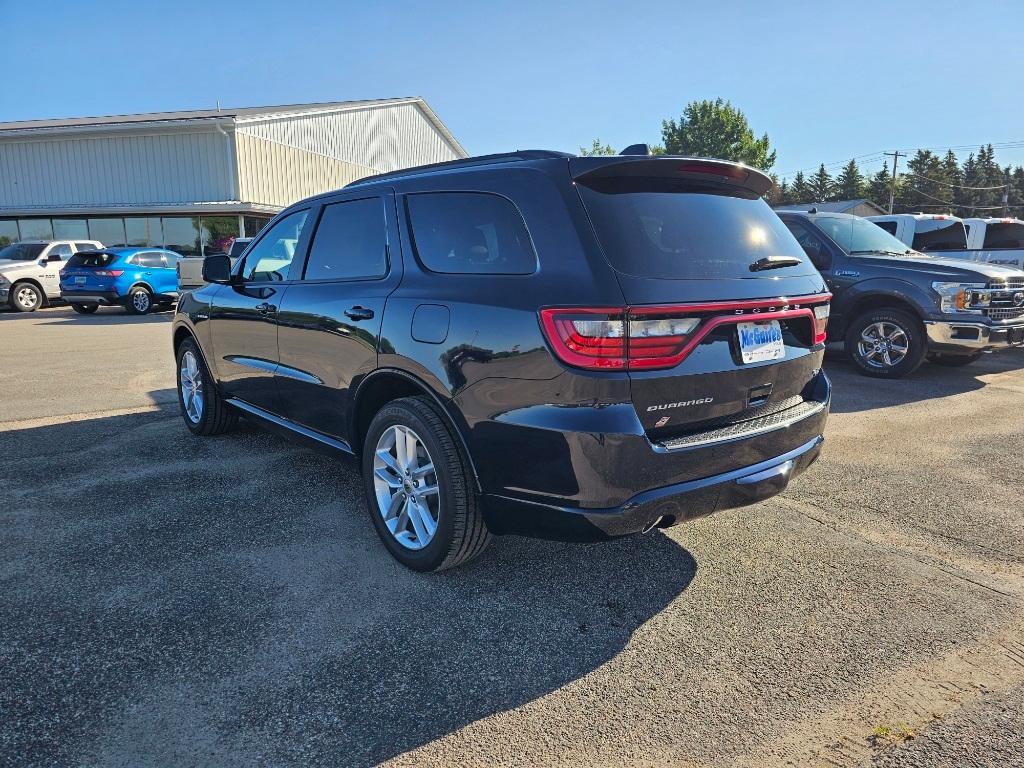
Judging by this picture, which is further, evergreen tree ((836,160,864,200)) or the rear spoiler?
evergreen tree ((836,160,864,200))

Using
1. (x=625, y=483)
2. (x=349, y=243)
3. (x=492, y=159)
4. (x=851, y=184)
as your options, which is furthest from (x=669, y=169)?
(x=851, y=184)

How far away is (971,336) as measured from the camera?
22.9 ft

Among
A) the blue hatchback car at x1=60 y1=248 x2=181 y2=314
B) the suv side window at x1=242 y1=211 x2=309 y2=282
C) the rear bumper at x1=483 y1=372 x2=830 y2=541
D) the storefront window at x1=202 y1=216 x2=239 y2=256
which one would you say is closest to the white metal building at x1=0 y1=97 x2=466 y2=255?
the storefront window at x1=202 y1=216 x2=239 y2=256

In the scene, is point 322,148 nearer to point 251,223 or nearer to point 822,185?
point 251,223

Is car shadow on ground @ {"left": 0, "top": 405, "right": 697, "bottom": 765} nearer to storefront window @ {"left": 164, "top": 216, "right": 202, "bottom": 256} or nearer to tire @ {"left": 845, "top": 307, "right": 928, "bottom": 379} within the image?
tire @ {"left": 845, "top": 307, "right": 928, "bottom": 379}

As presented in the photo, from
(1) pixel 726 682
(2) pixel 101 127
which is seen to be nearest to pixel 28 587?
(1) pixel 726 682

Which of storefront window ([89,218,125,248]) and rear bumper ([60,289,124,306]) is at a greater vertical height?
storefront window ([89,218,125,248])

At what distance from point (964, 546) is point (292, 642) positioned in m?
3.21

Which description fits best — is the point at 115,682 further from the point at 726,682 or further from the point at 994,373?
the point at 994,373

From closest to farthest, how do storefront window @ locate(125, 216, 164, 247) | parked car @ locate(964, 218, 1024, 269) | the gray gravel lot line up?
the gray gravel lot, parked car @ locate(964, 218, 1024, 269), storefront window @ locate(125, 216, 164, 247)

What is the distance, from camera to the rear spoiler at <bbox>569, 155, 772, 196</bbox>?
2.69 meters

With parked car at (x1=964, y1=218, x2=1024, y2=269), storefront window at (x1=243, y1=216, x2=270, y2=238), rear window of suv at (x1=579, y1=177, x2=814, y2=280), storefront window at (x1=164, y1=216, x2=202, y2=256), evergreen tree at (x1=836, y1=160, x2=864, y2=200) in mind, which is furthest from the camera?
evergreen tree at (x1=836, y1=160, x2=864, y2=200)

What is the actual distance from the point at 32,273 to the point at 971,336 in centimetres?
2043

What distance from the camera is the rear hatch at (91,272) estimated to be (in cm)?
1612
